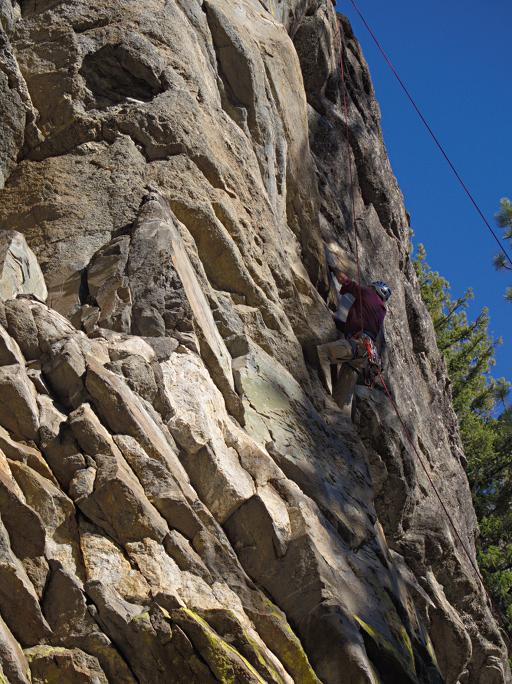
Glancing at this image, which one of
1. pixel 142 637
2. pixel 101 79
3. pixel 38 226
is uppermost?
pixel 101 79

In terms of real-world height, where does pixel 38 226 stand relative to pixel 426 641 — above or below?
above

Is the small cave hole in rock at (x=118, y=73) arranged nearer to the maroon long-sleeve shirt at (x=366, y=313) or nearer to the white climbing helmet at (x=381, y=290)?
the maroon long-sleeve shirt at (x=366, y=313)

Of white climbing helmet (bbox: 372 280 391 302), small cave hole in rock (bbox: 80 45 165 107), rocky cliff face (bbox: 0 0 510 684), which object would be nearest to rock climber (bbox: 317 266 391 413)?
white climbing helmet (bbox: 372 280 391 302)

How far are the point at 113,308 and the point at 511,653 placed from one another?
1057 cm

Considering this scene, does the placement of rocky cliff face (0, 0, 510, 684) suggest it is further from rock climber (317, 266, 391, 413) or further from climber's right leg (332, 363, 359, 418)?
climber's right leg (332, 363, 359, 418)

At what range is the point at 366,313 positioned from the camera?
14648mm

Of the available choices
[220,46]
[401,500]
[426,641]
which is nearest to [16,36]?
[220,46]

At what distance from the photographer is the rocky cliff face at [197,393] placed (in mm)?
7723

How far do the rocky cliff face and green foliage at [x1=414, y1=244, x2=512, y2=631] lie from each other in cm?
403

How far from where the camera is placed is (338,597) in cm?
913

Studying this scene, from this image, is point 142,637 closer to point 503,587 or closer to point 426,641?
point 426,641

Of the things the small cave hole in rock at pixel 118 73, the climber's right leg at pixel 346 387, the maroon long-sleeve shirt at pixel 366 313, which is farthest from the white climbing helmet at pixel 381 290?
the small cave hole in rock at pixel 118 73

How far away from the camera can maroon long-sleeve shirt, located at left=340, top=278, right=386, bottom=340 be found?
567 inches

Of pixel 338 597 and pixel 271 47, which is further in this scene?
pixel 271 47
